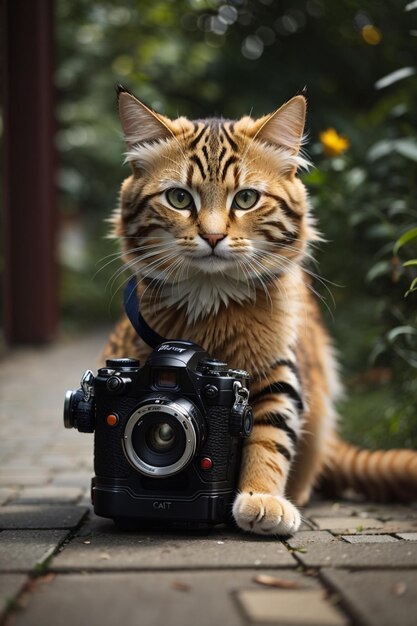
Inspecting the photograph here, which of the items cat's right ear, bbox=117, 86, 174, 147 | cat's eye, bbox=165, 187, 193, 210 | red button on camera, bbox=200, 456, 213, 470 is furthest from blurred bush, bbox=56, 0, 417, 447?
red button on camera, bbox=200, 456, 213, 470

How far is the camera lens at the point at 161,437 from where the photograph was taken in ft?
7.53

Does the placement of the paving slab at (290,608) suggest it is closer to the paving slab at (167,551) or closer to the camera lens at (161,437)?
the paving slab at (167,551)

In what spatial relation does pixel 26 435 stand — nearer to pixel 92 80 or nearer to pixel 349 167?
pixel 349 167

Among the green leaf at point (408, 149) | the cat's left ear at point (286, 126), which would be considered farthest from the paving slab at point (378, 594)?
the green leaf at point (408, 149)

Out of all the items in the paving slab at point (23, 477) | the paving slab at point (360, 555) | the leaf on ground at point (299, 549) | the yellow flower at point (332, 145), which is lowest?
the paving slab at point (23, 477)

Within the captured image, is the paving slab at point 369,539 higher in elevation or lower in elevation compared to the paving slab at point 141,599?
lower

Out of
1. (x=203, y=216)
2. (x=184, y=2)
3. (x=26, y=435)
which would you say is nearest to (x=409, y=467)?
(x=203, y=216)

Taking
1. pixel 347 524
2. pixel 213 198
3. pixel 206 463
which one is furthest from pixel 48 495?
pixel 213 198

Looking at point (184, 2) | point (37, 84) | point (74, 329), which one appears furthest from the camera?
point (74, 329)

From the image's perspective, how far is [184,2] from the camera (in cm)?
572

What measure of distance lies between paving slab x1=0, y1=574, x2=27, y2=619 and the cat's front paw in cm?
67

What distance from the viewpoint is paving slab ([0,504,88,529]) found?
2484 mm

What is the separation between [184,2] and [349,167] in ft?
7.26

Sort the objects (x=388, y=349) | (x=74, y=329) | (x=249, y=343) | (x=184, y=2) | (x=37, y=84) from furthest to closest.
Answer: (x=74, y=329) < (x=37, y=84) < (x=184, y=2) < (x=388, y=349) < (x=249, y=343)
